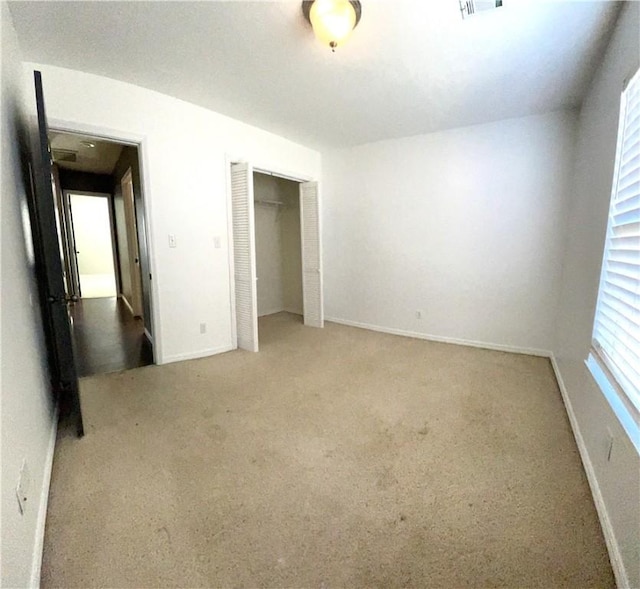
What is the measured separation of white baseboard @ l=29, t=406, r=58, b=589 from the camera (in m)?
1.14

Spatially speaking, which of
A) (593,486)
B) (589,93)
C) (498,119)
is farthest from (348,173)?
(593,486)

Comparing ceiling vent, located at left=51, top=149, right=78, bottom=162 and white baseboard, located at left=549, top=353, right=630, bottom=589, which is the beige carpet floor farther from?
ceiling vent, located at left=51, top=149, right=78, bottom=162

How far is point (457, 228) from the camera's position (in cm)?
371

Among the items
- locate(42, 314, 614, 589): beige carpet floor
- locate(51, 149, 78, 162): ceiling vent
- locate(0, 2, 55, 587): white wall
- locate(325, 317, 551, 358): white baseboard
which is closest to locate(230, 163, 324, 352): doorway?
locate(325, 317, 551, 358): white baseboard

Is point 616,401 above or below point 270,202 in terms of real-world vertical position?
below

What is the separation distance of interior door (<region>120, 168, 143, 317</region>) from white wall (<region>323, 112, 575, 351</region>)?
270 centimetres

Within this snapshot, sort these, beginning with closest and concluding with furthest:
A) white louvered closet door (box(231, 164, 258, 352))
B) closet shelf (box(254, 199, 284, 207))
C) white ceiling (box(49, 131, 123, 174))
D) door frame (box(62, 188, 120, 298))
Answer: white louvered closet door (box(231, 164, 258, 352)) → white ceiling (box(49, 131, 123, 174)) → closet shelf (box(254, 199, 284, 207)) → door frame (box(62, 188, 120, 298))

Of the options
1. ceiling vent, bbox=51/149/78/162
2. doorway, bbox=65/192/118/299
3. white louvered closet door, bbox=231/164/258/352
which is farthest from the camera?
doorway, bbox=65/192/118/299

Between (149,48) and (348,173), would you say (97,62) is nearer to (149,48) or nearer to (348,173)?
(149,48)

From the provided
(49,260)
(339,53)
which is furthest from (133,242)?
(339,53)

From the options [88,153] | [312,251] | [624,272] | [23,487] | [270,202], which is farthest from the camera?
[270,202]

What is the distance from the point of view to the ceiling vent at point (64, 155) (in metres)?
A: 4.53

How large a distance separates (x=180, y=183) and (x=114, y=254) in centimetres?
451

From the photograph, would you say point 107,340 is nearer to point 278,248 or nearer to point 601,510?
point 278,248
